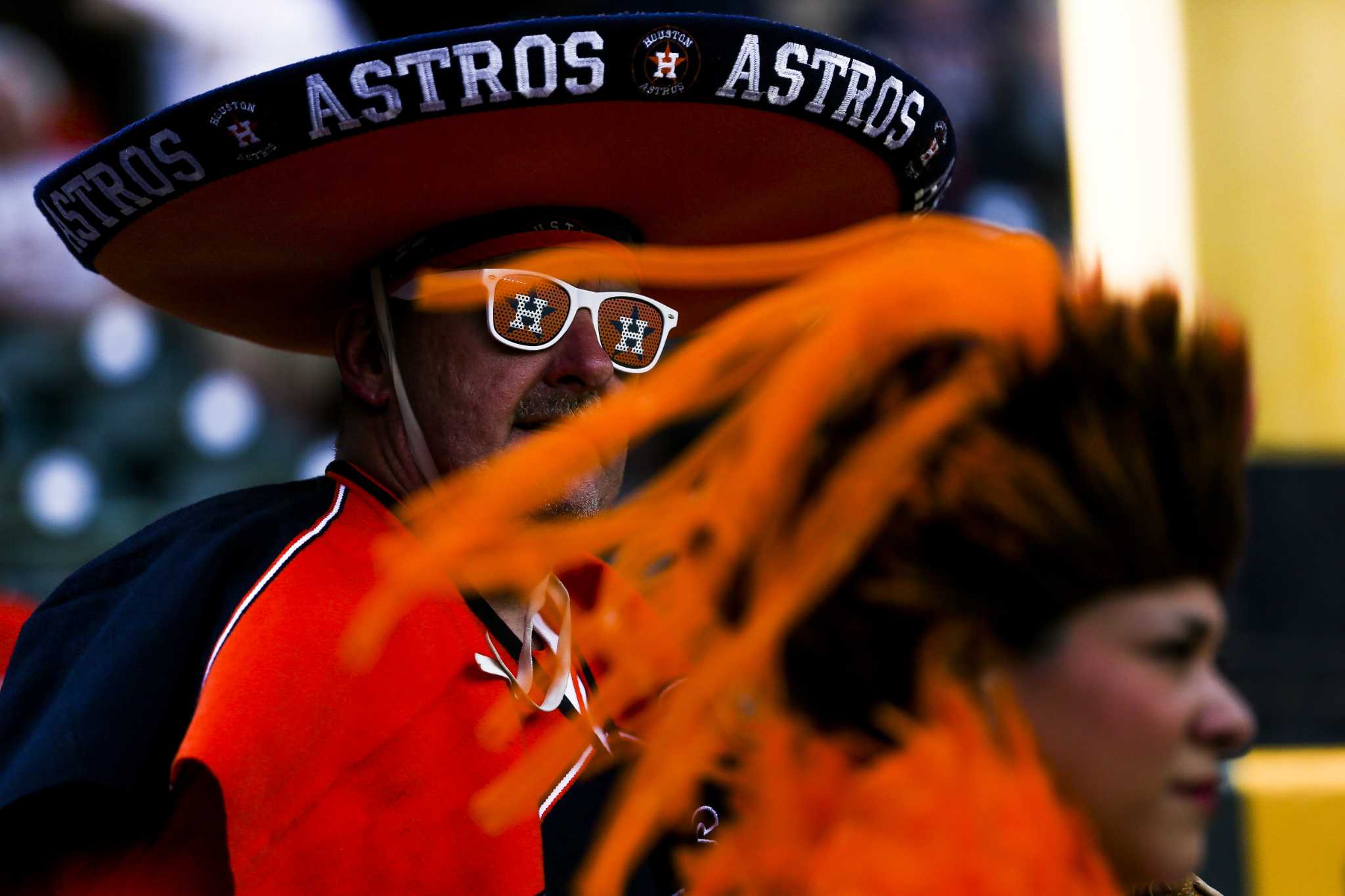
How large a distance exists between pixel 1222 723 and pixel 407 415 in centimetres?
116

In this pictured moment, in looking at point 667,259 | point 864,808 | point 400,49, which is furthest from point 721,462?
point 400,49

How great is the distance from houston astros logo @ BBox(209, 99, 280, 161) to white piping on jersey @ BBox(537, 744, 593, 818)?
30.9 inches

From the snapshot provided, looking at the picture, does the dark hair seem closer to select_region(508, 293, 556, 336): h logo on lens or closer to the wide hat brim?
the wide hat brim

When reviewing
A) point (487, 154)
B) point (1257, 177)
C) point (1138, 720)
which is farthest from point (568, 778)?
point (1257, 177)

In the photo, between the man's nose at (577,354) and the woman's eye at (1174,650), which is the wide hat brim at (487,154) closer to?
the man's nose at (577,354)

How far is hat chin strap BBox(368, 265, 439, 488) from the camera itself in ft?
6.58

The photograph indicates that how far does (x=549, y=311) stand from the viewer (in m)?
1.96

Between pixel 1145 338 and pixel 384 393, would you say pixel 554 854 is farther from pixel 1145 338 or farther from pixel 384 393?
pixel 1145 338

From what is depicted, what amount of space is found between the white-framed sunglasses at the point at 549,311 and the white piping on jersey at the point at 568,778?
1.64 ft

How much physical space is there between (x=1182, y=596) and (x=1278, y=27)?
161 inches

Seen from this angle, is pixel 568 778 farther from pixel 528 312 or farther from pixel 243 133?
pixel 243 133

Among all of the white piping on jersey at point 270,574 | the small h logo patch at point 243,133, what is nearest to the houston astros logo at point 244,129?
the small h logo patch at point 243,133

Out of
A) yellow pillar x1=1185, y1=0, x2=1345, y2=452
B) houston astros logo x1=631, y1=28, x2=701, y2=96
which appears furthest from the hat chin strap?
yellow pillar x1=1185, y1=0, x2=1345, y2=452

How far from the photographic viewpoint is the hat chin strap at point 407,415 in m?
2.01
